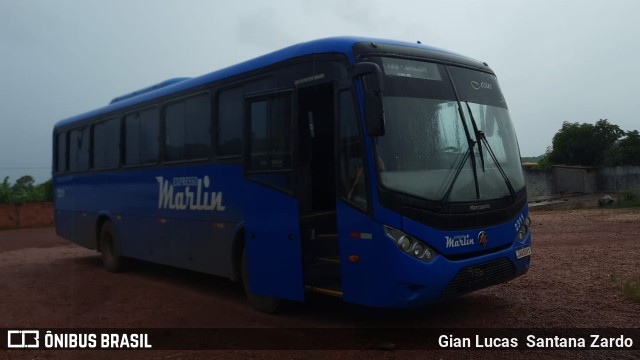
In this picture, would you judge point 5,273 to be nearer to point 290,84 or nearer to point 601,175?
point 290,84

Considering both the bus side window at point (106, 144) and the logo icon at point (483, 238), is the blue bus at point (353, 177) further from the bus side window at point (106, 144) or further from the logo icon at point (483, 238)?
the bus side window at point (106, 144)

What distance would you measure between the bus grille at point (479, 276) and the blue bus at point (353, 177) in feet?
0.06

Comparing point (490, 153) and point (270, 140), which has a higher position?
point (270, 140)

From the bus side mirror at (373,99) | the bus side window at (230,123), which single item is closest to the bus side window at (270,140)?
the bus side window at (230,123)

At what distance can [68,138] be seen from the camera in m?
13.5

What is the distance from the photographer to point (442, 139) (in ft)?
19.7

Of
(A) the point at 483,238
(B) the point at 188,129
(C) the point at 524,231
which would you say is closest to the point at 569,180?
(C) the point at 524,231

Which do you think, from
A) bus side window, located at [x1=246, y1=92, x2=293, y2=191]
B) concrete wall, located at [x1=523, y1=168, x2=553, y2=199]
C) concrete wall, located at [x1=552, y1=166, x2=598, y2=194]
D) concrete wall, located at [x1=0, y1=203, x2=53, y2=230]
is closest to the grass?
concrete wall, located at [x1=523, y1=168, x2=553, y2=199]

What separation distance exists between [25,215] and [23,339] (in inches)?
945

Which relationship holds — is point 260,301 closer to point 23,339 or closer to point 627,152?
point 23,339

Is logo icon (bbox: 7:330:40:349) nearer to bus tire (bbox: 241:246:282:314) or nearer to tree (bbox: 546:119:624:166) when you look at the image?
bus tire (bbox: 241:246:282:314)

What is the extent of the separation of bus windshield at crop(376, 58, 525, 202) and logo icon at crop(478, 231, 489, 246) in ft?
1.24

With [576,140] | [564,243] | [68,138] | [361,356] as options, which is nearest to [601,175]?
[576,140]

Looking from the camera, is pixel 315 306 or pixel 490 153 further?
pixel 315 306
